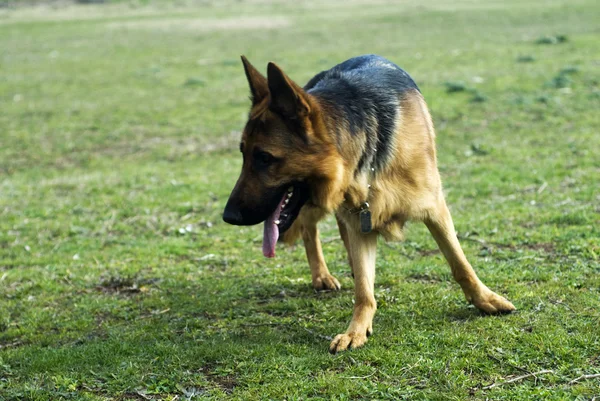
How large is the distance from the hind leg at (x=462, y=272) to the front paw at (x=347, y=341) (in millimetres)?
892

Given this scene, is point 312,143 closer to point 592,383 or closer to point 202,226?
point 592,383

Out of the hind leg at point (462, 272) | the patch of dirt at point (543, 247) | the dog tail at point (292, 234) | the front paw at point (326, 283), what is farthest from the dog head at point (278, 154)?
the patch of dirt at point (543, 247)

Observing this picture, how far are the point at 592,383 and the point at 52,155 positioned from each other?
10.6m

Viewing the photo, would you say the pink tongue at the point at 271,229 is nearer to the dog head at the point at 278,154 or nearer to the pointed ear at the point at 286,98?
the dog head at the point at 278,154

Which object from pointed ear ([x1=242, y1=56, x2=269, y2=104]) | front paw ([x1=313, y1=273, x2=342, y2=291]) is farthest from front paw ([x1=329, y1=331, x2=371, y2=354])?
pointed ear ([x1=242, y1=56, x2=269, y2=104])

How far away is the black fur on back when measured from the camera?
15.5 feet

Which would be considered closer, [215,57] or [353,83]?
[353,83]

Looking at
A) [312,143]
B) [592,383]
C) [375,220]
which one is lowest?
[592,383]

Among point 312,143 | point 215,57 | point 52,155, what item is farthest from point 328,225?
point 215,57

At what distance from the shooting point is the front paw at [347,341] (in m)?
4.64

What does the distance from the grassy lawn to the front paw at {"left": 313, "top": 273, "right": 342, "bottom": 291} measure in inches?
4.4

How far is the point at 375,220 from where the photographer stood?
4.87 metres

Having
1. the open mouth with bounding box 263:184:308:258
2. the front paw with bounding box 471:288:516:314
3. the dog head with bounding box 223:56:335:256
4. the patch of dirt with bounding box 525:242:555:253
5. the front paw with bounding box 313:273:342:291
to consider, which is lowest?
the front paw with bounding box 313:273:342:291

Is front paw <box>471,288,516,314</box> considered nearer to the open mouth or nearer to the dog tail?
the open mouth
